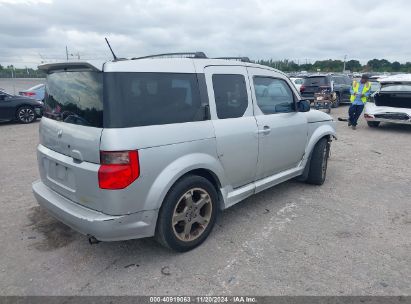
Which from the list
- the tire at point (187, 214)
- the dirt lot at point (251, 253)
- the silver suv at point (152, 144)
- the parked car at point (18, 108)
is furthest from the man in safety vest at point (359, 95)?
the parked car at point (18, 108)

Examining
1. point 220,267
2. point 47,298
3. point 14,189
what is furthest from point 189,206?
point 14,189

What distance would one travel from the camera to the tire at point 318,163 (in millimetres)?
4994

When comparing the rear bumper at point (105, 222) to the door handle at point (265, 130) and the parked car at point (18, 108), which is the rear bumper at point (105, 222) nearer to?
the door handle at point (265, 130)

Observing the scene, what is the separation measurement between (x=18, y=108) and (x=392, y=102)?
41.3ft

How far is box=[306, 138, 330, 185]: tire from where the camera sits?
4.99 m

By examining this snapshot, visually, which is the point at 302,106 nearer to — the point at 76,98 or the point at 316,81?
the point at 76,98

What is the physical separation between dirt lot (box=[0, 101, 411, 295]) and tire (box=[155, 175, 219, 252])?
0.17 metres

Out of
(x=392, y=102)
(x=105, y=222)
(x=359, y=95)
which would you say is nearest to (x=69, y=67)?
(x=105, y=222)

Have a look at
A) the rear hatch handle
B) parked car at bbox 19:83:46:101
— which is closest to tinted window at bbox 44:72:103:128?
the rear hatch handle

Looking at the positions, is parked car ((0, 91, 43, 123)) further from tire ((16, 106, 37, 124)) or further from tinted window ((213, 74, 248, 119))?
tinted window ((213, 74, 248, 119))

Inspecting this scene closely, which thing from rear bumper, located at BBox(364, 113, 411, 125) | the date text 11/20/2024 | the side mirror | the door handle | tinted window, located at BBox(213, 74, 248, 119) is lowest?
the date text 11/20/2024

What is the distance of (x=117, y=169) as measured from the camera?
256 cm

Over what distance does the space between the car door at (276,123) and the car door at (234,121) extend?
14 centimetres

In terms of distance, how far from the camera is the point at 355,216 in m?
4.10
